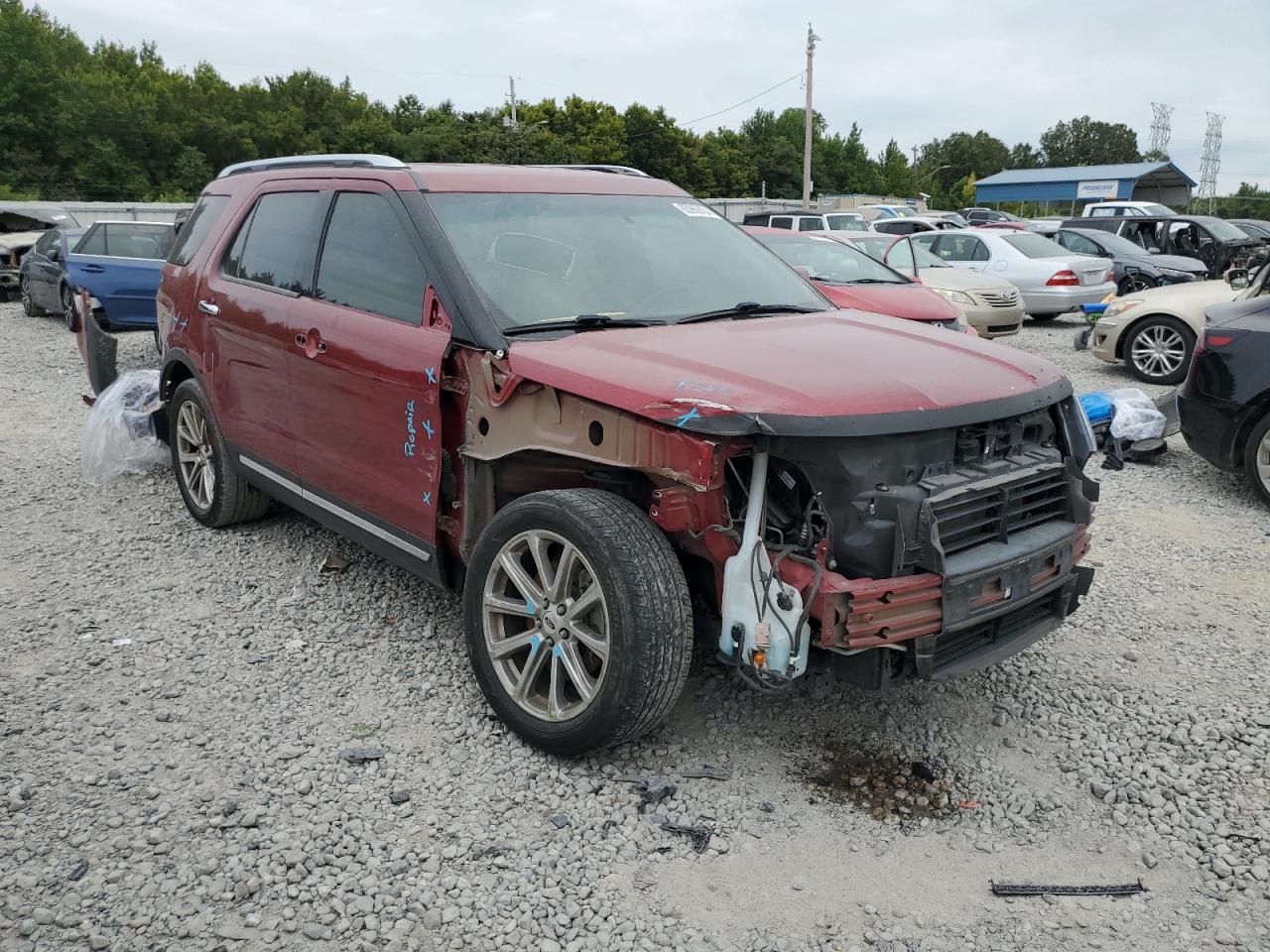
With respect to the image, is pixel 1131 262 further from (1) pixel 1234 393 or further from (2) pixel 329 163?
(2) pixel 329 163

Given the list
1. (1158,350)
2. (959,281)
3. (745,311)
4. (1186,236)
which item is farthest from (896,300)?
(1186,236)

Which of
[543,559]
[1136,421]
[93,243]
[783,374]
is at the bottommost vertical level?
[1136,421]

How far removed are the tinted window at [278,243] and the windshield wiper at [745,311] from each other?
5.84ft

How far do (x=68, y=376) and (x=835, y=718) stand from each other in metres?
10.3

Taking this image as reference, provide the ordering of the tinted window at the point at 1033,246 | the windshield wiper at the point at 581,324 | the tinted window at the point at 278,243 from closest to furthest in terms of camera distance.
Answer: the windshield wiper at the point at 581,324, the tinted window at the point at 278,243, the tinted window at the point at 1033,246

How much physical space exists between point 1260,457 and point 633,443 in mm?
5018

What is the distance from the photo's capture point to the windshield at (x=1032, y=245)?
601 inches

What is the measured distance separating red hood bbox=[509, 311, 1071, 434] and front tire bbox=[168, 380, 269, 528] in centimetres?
265

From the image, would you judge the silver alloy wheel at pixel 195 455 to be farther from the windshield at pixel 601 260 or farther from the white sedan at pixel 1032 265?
the white sedan at pixel 1032 265

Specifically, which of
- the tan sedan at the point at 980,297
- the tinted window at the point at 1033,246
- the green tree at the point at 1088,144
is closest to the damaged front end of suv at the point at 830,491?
the tan sedan at the point at 980,297

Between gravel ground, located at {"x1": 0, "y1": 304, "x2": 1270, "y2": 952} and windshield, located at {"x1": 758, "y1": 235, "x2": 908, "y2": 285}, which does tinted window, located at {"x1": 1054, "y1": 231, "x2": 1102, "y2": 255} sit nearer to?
windshield, located at {"x1": 758, "y1": 235, "x2": 908, "y2": 285}

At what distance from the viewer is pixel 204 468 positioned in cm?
557

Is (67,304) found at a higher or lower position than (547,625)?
higher

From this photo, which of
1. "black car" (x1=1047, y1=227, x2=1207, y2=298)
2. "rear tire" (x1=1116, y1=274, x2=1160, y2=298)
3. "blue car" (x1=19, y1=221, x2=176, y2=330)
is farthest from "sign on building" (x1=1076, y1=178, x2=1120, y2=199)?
"blue car" (x1=19, y1=221, x2=176, y2=330)
